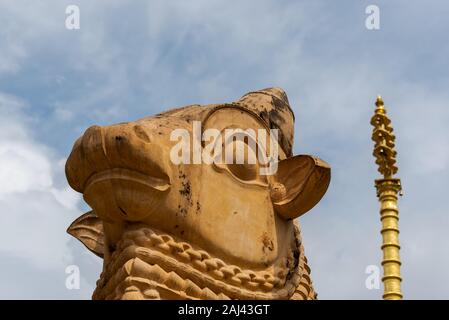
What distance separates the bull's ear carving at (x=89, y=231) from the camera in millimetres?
5496

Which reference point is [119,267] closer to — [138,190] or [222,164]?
[138,190]

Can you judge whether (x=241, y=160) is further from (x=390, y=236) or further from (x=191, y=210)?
(x=390, y=236)

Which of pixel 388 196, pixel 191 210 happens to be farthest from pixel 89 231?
pixel 388 196


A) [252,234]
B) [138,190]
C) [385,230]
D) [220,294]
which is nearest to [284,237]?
[252,234]

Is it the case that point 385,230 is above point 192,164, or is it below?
above

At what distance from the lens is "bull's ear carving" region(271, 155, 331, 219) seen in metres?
4.92

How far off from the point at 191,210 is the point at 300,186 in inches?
30.5

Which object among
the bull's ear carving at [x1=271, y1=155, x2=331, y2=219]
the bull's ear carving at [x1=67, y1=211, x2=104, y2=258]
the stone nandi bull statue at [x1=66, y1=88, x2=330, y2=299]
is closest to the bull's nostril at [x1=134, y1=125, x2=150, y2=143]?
the stone nandi bull statue at [x1=66, y1=88, x2=330, y2=299]

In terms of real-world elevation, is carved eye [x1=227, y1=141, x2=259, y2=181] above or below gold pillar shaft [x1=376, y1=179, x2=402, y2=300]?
below

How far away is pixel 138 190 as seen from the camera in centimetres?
434

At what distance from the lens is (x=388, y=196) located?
75.3 feet

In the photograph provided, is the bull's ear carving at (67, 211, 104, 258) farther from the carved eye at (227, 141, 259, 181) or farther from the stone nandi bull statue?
the carved eye at (227, 141, 259, 181)

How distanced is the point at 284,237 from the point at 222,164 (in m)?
0.59
